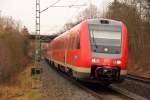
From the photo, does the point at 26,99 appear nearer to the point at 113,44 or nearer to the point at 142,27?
the point at 113,44

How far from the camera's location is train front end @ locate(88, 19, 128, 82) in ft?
56.6

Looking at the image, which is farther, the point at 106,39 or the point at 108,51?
the point at 106,39

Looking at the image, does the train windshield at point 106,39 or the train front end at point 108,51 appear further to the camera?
the train windshield at point 106,39

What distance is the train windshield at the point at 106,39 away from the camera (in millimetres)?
17594

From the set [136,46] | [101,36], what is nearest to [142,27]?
[136,46]

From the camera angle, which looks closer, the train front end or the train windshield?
the train front end

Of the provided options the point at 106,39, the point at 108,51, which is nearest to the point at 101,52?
the point at 108,51

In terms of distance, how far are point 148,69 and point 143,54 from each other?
3.82m

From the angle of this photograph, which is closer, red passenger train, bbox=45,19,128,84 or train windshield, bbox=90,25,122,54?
red passenger train, bbox=45,19,128,84

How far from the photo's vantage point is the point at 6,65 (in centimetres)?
3578

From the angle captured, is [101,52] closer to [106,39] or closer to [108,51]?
[108,51]

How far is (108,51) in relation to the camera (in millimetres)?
17547

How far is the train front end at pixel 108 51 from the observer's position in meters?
17.2

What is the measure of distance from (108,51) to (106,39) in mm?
614
